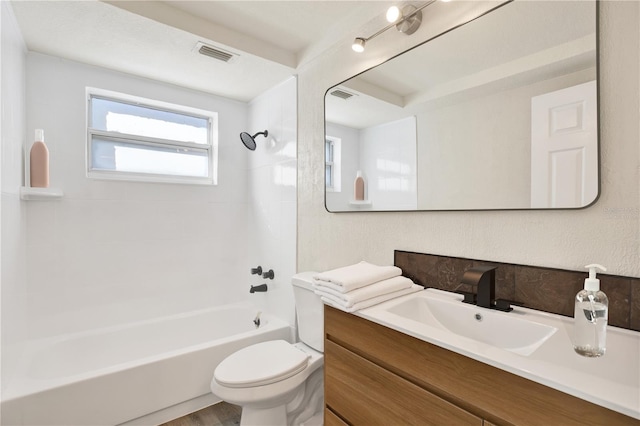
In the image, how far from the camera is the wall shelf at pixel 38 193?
182 centimetres

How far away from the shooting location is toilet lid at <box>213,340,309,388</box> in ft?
4.88

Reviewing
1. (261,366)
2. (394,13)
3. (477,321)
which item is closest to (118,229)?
(261,366)

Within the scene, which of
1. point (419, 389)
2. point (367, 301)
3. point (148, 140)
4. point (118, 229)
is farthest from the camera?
point (148, 140)

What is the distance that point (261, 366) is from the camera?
159 cm

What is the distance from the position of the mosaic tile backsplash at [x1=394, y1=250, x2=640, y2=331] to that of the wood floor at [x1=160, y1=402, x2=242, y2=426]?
55.2 inches

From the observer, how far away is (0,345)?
1.42m

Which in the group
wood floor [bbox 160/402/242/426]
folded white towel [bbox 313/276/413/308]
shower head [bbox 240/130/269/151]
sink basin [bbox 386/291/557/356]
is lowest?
wood floor [bbox 160/402/242/426]

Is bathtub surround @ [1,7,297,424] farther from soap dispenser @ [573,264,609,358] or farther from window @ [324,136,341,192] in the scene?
soap dispenser @ [573,264,609,358]

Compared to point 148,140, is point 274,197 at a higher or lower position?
lower

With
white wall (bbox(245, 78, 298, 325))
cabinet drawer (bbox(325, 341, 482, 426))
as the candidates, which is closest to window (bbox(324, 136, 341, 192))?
white wall (bbox(245, 78, 298, 325))

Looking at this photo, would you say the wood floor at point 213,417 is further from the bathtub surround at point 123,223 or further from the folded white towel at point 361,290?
the folded white towel at point 361,290

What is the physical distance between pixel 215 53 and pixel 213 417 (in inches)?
90.6

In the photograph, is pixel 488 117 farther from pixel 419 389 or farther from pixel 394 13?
pixel 419 389

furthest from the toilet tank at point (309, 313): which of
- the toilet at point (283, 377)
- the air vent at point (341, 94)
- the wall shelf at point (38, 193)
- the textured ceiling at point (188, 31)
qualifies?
the wall shelf at point (38, 193)
